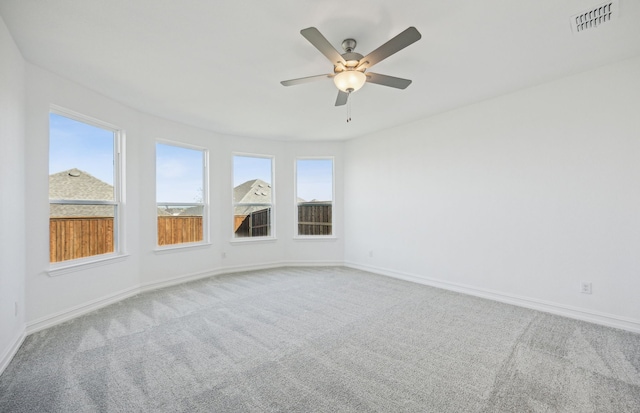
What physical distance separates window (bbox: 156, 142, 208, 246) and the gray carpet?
1.35m

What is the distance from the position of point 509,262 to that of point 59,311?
17.0ft

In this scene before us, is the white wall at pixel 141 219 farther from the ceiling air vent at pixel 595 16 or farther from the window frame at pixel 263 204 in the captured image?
the ceiling air vent at pixel 595 16

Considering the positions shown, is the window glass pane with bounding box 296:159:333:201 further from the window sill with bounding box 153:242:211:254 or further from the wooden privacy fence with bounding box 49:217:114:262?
the wooden privacy fence with bounding box 49:217:114:262

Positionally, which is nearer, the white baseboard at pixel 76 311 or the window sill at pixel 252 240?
the white baseboard at pixel 76 311

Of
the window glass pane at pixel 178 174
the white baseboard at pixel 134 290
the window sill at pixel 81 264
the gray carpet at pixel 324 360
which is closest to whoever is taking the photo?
the gray carpet at pixel 324 360

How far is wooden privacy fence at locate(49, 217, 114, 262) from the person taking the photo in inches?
121

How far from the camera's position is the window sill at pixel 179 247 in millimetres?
4340

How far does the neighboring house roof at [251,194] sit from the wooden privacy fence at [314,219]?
2.45 ft

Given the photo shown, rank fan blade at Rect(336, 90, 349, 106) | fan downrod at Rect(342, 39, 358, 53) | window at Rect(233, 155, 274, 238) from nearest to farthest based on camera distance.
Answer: fan downrod at Rect(342, 39, 358, 53) → fan blade at Rect(336, 90, 349, 106) → window at Rect(233, 155, 274, 238)

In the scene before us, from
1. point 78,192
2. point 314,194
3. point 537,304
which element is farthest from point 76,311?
point 537,304

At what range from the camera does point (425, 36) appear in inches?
92.1

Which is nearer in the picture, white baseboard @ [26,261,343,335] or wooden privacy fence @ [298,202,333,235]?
white baseboard @ [26,261,343,335]

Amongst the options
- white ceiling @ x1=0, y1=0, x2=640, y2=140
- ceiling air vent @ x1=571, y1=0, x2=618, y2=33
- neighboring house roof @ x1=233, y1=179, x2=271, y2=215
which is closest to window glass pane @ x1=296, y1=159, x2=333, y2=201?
neighboring house roof @ x1=233, y1=179, x2=271, y2=215

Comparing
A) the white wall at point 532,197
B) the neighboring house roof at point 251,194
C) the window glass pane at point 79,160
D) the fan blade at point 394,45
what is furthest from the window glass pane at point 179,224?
the fan blade at point 394,45
